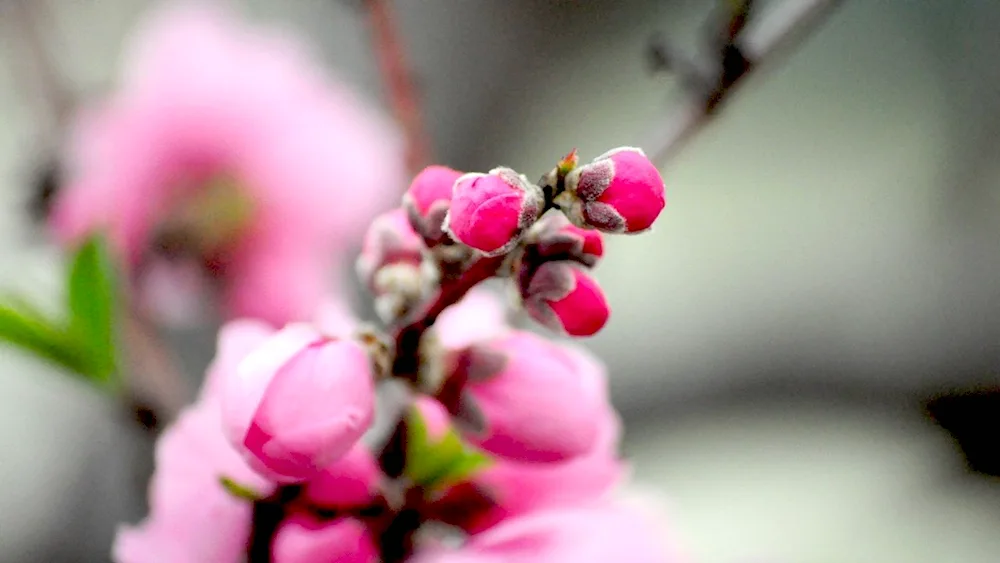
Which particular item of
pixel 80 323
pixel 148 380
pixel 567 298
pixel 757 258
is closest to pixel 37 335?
pixel 80 323

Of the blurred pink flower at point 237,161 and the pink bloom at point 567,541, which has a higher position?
the blurred pink flower at point 237,161

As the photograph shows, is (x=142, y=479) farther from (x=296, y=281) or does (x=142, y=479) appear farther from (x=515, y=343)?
(x=515, y=343)

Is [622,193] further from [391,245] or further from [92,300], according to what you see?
[92,300]

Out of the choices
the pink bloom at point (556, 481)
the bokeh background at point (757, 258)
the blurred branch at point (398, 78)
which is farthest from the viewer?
the bokeh background at point (757, 258)

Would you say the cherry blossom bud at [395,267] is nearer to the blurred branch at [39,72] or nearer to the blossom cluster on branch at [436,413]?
the blossom cluster on branch at [436,413]

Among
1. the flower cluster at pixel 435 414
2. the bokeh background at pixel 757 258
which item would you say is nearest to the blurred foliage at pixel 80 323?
the flower cluster at pixel 435 414

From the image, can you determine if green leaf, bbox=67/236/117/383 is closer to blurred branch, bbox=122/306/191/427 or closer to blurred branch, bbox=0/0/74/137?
blurred branch, bbox=122/306/191/427

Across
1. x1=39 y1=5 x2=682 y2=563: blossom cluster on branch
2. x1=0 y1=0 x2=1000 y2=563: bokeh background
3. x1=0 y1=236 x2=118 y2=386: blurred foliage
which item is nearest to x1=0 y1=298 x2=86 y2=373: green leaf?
x1=0 y1=236 x2=118 y2=386: blurred foliage

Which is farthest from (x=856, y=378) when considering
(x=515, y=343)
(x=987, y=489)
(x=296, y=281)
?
(x=515, y=343)
